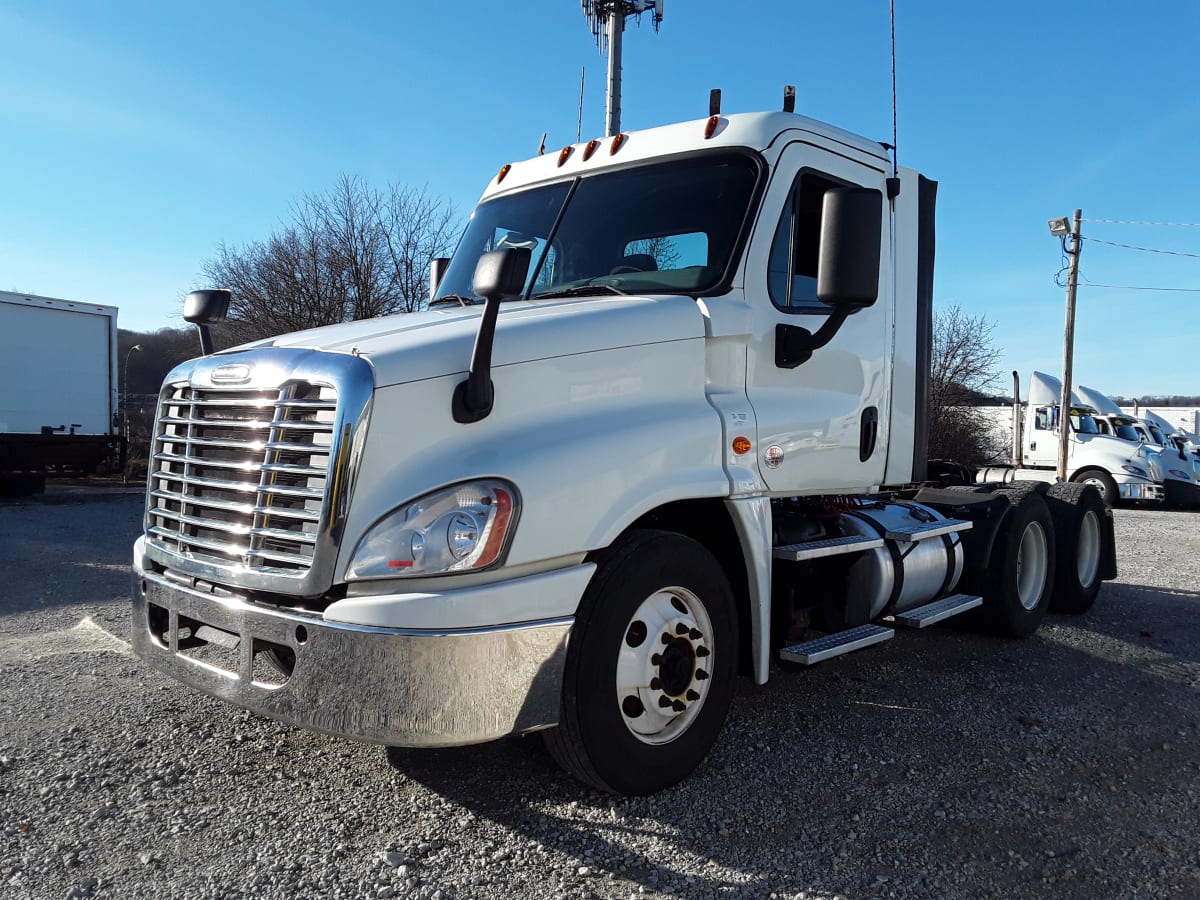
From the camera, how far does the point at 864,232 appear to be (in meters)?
3.69

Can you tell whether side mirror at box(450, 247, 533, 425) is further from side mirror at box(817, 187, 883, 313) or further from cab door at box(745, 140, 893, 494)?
cab door at box(745, 140, 893, 494)

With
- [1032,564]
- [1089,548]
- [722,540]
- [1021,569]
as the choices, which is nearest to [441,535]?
[722,540]

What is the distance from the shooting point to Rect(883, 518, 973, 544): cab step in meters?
5.08

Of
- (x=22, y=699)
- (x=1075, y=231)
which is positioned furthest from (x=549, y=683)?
(x=1075, y=231)

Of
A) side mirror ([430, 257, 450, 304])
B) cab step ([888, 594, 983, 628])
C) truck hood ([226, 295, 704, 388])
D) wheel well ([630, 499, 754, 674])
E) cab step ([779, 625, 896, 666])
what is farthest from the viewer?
side mirror ([430, 257, 450, 304])

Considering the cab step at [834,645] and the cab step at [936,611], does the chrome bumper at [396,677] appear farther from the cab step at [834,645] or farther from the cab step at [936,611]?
the cab step at [936,611]

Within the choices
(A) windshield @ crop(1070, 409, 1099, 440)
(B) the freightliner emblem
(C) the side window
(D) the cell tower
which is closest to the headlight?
(B) the freightliner emblem

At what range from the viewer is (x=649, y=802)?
137 inches

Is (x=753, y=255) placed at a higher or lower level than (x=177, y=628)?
higher

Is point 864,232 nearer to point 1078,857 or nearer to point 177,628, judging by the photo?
point 1078,857

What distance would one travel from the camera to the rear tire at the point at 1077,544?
23.4 feet

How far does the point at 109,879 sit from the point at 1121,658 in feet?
19.0

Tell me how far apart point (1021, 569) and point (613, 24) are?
12.7 metres

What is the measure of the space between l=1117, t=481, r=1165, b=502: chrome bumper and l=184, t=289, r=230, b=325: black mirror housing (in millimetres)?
20084
